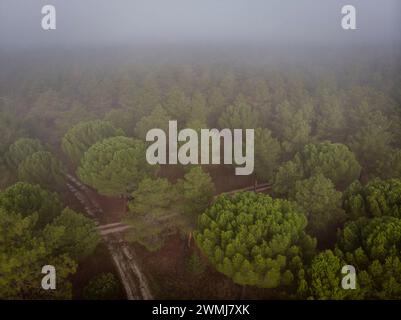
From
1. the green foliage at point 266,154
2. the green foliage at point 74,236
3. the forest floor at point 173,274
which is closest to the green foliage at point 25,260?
the green foliage at point 74,236

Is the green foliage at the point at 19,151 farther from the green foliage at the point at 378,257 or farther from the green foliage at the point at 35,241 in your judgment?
the green foliage at the point at 378,257

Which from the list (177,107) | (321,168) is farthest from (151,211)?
(177,107)

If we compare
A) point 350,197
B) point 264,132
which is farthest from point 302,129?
point 350,197

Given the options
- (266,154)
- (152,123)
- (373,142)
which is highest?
(152,123)

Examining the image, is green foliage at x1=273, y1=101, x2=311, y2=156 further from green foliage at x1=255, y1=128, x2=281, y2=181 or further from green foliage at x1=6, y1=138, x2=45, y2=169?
green foliage at x1=6, y1=138, x2=45, y2=169

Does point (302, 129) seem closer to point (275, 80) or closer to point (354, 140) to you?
point (354, 140)

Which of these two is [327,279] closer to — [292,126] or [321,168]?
[321,168]


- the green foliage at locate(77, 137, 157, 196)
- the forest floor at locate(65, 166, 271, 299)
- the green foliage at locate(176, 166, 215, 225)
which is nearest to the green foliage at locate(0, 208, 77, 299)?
the forest floor at locate(65, 166, 271, 299)

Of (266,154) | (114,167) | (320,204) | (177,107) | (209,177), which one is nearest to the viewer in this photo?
(320,204)
